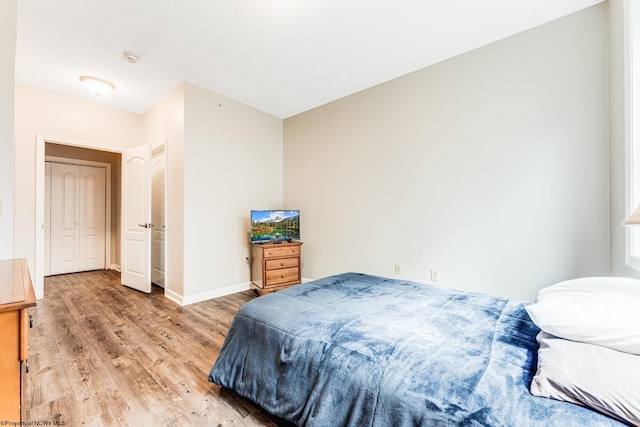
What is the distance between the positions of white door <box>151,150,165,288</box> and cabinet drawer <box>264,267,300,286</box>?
1.76 meters

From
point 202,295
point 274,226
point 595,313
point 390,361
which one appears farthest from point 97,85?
point 595,313

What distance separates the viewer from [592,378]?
2.66 feet

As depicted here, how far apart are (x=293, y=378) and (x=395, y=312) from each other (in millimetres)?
656

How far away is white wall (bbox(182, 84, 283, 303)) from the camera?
339 cm

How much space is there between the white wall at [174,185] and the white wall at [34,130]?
105 centimetres

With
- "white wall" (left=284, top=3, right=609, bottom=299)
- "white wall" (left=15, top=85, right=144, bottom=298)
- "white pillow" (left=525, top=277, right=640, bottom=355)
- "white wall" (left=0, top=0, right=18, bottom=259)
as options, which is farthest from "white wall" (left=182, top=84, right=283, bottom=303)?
"white pillow" (left=525, top=277, right=640, bottom=355)

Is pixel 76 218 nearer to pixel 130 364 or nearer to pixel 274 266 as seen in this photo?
pixel 274 266

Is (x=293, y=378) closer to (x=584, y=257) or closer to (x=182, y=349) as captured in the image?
(x=182, y=349)

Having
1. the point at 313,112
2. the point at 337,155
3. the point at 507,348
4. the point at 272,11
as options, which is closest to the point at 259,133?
the point at 313,112

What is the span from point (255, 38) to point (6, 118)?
1.89 m

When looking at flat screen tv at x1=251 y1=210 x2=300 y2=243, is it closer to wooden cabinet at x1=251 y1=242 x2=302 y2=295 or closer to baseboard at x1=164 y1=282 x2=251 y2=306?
wooden cabinet at x1=251 y1=242 x2=302 y2=295

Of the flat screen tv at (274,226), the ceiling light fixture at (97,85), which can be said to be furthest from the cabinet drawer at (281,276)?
the ceiling light fixture at (97,85)

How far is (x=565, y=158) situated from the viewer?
7.33ft

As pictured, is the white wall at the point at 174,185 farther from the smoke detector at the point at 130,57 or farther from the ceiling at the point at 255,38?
the smoke detector at the point at 130,57
